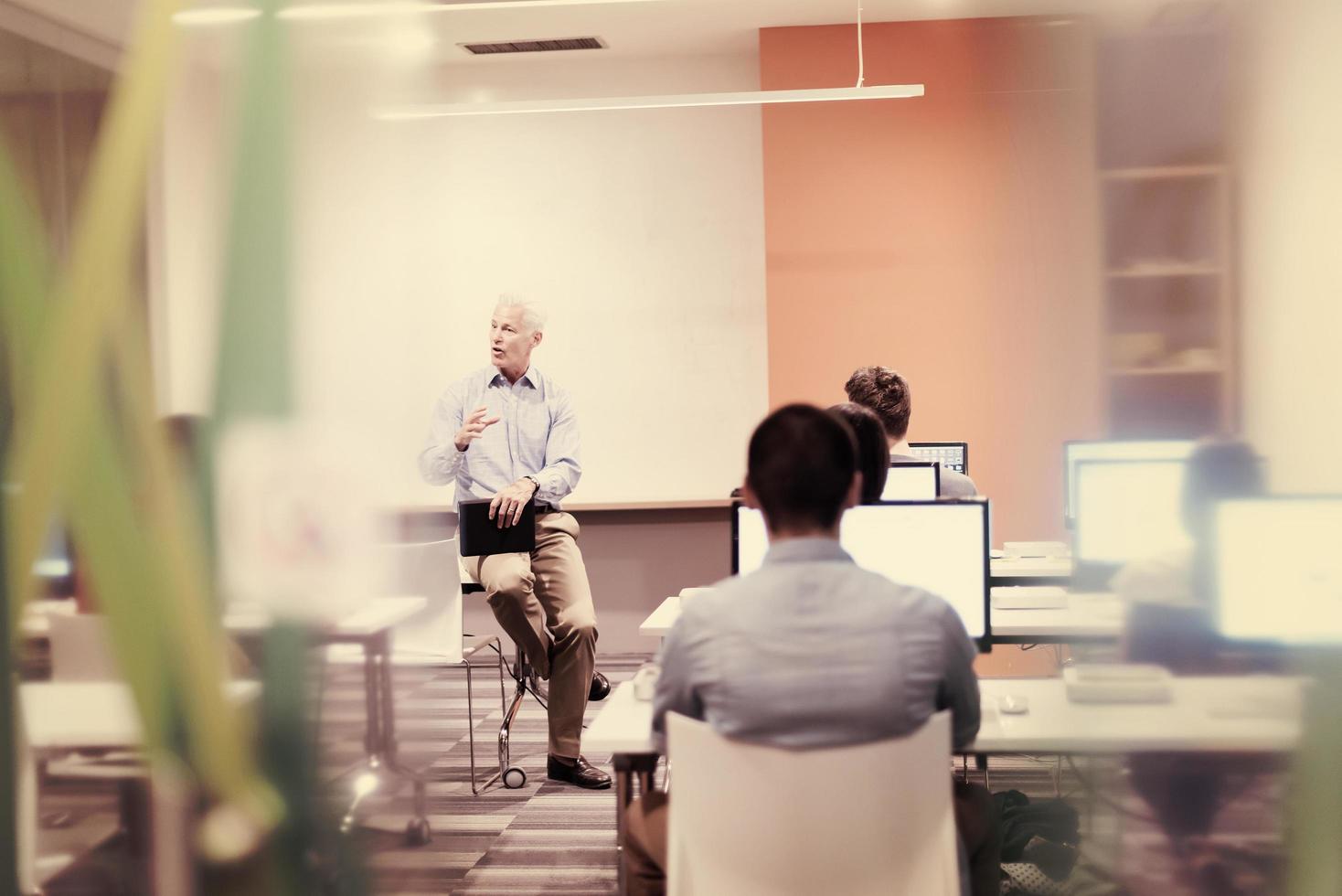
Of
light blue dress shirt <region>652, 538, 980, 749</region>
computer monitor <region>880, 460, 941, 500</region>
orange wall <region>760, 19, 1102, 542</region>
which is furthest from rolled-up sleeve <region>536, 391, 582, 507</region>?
light blue dress shirt <region>652, 538, 980, 749</region>

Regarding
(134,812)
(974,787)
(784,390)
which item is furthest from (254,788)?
(784,390)

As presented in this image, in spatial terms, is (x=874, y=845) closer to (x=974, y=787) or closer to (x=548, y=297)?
(x=974, y=787)

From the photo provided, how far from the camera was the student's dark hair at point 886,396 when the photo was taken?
3.59 meters

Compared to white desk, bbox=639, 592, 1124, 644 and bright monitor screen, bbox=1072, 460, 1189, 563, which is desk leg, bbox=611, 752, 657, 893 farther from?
bright monitor screen, bbox=1072, 460, 1189, 563

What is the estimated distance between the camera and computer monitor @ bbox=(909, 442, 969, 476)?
198 inches

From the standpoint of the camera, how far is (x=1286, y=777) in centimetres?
159

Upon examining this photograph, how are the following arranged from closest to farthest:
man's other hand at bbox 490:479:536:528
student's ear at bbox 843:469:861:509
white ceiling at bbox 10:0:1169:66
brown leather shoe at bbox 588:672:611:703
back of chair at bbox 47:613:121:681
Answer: back of chair at bbox 47:613:121:681 → student's ear at bbox 843:469:861:509 → man's other hand at bbox 490:479:536:528 → brown leather shoe at bbox 588:672:611:703 → white ceiling at bbox 10:0:1169:66

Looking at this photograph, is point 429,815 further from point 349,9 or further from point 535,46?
point 535,46

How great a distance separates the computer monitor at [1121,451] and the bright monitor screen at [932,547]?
806 millimetres

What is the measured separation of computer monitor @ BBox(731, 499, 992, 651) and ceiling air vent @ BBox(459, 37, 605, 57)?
14.0ft

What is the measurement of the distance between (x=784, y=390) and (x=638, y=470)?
3.17 feet

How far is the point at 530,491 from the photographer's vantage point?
156 inches

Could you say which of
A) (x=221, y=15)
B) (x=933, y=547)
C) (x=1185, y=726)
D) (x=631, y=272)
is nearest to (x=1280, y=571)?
(x=1185, y=726)

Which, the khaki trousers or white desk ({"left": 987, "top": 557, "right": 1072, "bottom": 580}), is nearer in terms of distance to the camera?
white desk ({"left": 987, "top": 557, "right": 1072, "bottom": 580})
